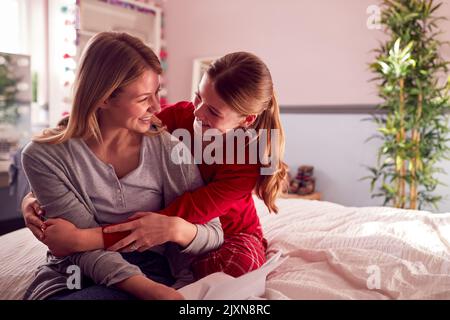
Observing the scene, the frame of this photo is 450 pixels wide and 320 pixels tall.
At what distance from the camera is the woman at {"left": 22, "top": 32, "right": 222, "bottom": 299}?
2.72ft

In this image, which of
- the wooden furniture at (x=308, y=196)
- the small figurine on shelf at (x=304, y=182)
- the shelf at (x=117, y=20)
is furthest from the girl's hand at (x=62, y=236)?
the shelf at (x=117, y=20)

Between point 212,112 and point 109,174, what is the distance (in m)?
0.27

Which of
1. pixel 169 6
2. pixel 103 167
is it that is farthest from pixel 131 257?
pixel 169 6

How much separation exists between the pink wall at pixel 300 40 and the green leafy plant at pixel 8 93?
107cm

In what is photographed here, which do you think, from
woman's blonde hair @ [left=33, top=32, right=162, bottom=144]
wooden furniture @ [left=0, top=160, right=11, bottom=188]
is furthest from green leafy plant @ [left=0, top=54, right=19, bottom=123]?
woman's blonde hair @ [left=33, top=32, right=162, bottom=144]

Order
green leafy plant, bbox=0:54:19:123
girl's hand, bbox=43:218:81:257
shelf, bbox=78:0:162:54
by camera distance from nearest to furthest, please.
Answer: girl's hand, bbox=43:218:81:257
green leafy plant, bbox=0:54:19:123
shelf, bbox=78:0:162:54

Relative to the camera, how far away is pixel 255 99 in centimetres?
97

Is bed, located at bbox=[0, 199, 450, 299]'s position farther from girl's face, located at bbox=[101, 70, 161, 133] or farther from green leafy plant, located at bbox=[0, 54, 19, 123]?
green leafy plant, located at bbox=[0, 54, 19, 123]

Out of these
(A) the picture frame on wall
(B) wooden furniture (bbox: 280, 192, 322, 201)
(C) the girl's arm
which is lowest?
(B) wooden furniture (bbox: 280, 192, 322, 201)

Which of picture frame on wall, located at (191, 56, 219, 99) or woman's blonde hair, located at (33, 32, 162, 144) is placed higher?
picture frame on wall, located at (191, 56, 219, 99)

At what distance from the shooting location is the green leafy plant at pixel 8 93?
2.47m

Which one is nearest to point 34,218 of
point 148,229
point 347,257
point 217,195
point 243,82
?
point 148,229

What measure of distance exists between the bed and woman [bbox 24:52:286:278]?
110mm

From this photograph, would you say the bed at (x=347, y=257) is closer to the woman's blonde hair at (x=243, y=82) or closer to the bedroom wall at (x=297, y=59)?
the woman's blonde hair at (x=243, y=82)
